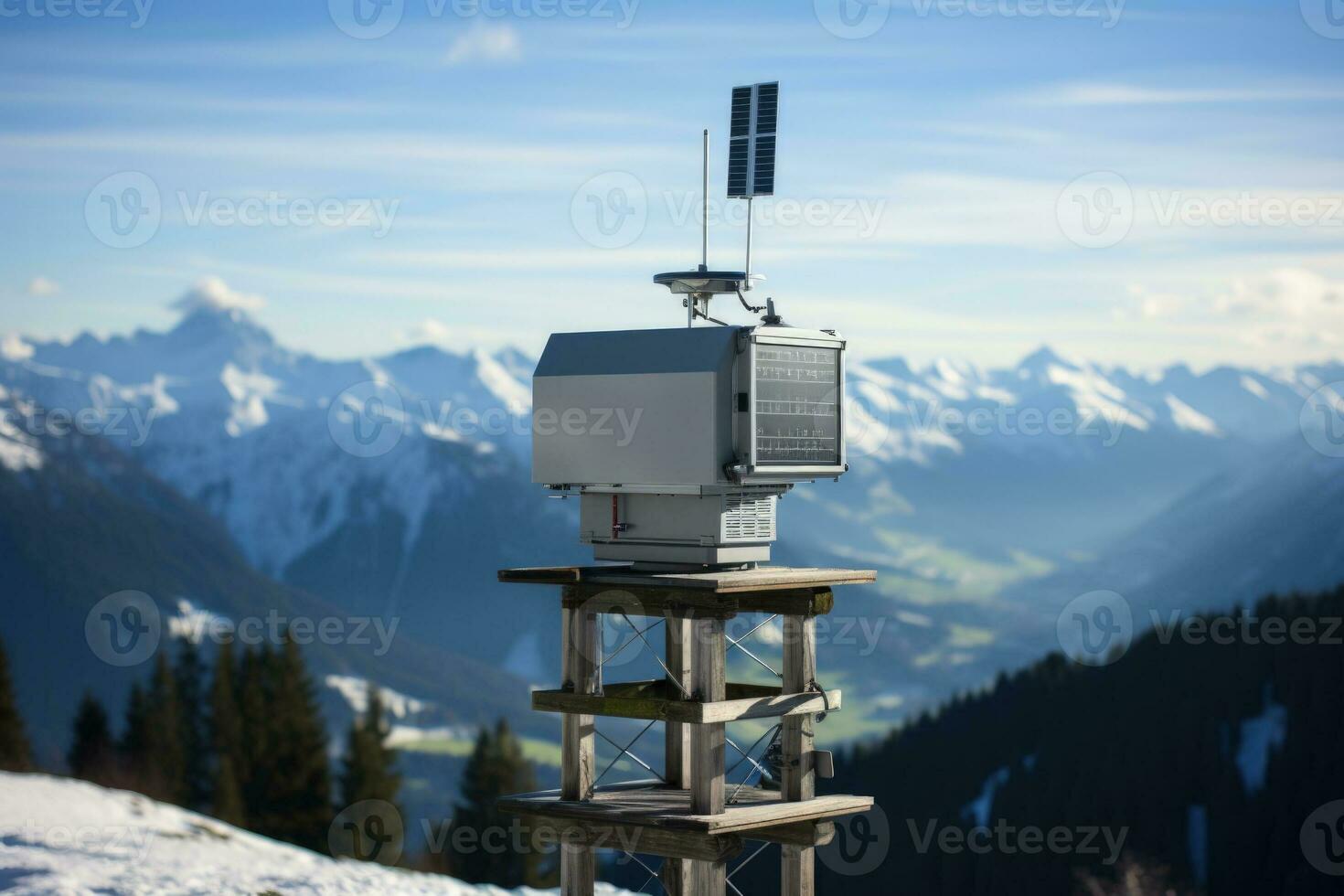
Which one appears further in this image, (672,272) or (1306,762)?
(1306,762)

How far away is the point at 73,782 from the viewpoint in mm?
33156


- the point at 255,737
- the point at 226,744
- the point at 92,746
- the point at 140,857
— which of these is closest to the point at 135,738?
the point at 92,746

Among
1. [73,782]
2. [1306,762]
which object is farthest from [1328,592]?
[73,782]

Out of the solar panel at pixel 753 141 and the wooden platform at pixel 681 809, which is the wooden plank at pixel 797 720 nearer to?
the wooden platform at pixel 681 809

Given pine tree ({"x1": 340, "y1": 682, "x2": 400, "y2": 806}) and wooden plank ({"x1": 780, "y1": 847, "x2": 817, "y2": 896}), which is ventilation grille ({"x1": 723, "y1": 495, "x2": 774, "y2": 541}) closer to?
wooden plank ({"x1": 780, "y1": 847, "x2": 817, "y2": 896})

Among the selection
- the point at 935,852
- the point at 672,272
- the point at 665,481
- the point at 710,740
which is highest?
the point at 672,272

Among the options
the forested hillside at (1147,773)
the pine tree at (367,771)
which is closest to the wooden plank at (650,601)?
the pine tree at (367,771)

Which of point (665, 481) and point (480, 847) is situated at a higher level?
point (665, 481)

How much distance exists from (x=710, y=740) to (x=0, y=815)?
16.0 meters

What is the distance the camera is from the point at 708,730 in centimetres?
1845

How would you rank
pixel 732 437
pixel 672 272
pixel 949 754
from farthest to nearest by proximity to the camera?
1. pixel 949 754
2. pixel 672 272
3. pixel 732 437

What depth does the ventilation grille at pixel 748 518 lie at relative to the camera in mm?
18797

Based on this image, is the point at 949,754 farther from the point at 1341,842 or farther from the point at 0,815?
the point at 0,815

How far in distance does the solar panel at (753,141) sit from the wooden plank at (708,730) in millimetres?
5273
